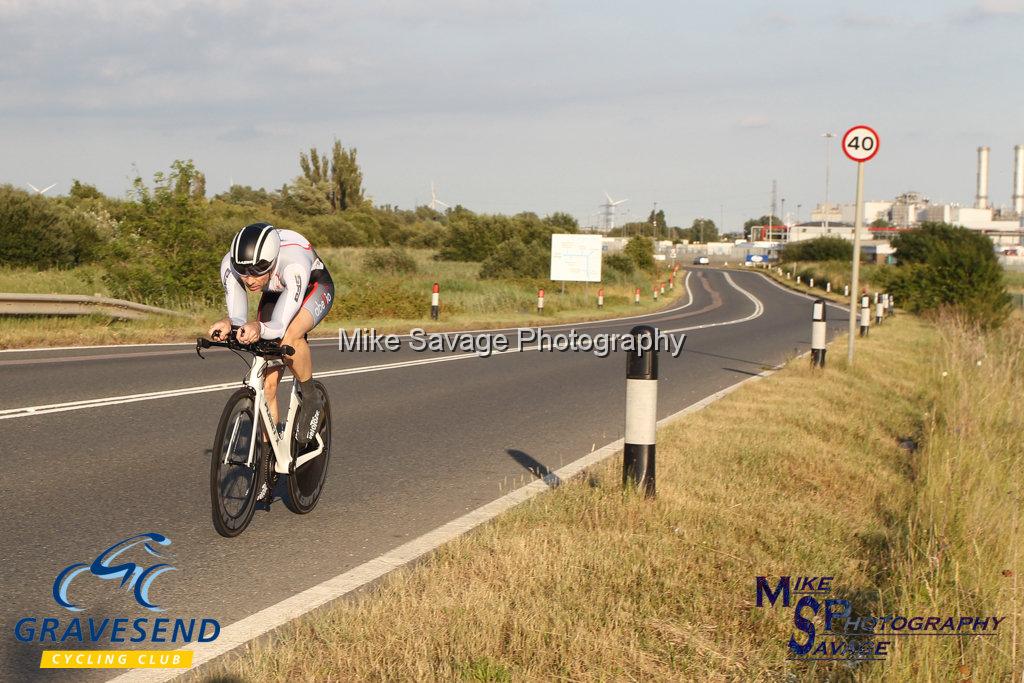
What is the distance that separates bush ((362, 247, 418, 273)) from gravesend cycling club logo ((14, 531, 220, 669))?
151 feet

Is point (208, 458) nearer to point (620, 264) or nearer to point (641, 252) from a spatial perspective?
point (620, 264)

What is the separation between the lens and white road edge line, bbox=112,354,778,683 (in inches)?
135

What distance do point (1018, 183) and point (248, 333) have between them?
644 ft

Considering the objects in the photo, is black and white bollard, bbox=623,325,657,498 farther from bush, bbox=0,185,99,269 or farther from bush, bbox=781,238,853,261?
bush, bbox=781,238,853,261

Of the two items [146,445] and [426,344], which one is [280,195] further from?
[146,445]

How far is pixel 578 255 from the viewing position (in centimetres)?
4284

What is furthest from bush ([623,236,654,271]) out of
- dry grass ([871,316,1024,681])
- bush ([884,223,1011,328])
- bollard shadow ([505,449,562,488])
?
bollard shadow ([505,449,562,488])

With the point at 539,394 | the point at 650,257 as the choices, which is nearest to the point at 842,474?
the point at 539,394

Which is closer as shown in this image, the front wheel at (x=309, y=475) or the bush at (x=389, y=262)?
the front wheel at (x=309, y=475)

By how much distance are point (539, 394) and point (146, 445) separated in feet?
16.7

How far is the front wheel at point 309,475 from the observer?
5348 millimetres

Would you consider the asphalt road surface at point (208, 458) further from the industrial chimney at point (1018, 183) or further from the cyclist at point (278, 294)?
the industrial chimney at point (1018, 183)

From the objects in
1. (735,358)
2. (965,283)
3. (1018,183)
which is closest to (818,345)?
(735,358)

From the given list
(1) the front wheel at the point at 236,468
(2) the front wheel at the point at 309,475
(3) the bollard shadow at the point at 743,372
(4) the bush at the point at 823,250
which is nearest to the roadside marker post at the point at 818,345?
(3) the bollard shadow at the point at 743,372
